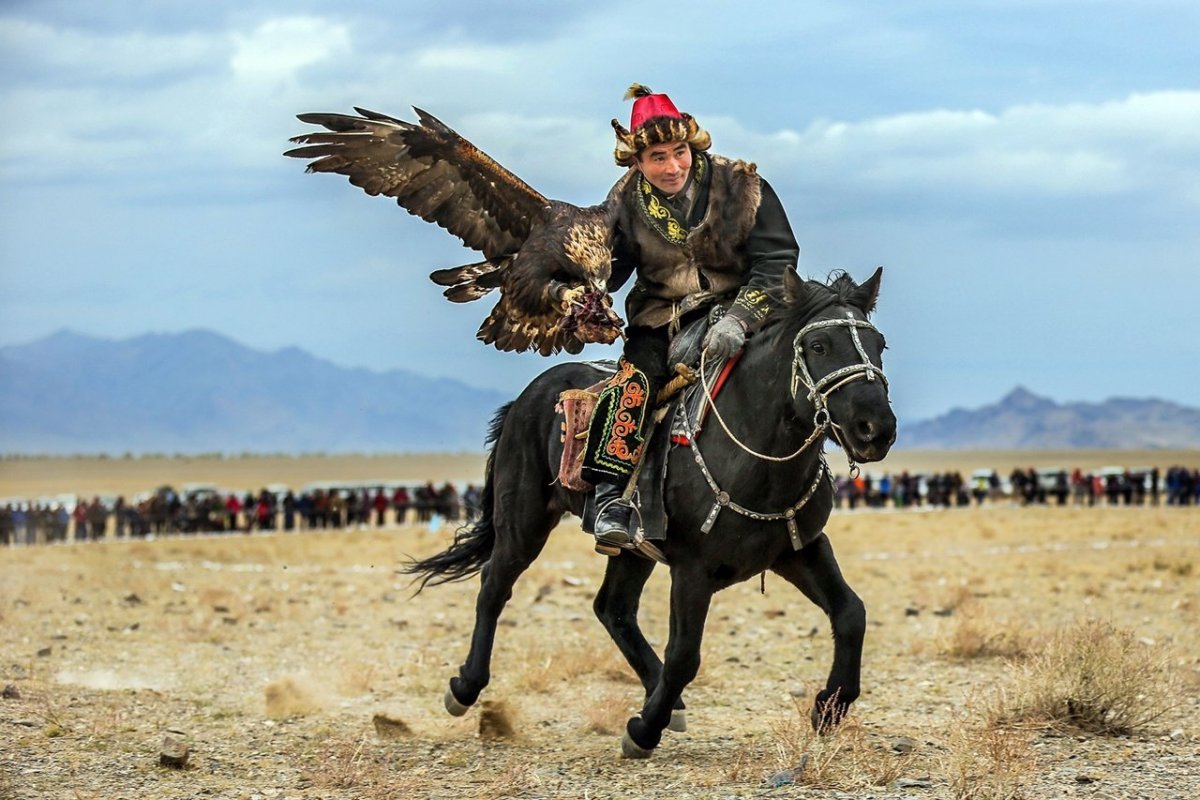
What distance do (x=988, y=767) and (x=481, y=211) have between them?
4.22 metres

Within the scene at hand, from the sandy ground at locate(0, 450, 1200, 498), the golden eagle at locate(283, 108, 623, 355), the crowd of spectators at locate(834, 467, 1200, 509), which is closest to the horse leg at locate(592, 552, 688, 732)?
the golden eagle at locate(283, 108, 623, 355)

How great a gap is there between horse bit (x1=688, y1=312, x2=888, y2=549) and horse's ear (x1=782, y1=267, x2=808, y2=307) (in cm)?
22

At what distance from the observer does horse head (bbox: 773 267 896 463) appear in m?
7.10

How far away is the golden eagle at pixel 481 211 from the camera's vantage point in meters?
8.62

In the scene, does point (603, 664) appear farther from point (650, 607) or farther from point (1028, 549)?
point (1028, 549)

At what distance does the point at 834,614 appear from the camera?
8172mm

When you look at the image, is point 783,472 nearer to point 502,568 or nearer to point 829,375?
point 829,375

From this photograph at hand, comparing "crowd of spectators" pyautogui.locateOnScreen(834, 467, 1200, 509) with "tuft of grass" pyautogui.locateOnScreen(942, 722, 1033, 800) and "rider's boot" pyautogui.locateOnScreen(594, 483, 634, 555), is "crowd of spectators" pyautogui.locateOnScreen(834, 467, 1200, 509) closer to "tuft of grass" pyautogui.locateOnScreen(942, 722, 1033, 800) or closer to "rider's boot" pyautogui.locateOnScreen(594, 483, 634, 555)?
"rider's boot" pyautogui.locateOnScreen(594, 483, 634, 555)

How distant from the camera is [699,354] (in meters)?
8.48

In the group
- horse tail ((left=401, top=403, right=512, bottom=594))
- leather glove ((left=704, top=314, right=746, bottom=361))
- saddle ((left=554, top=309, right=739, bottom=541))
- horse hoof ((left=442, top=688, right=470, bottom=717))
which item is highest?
leather glove ((left=704, top=314, right=746, bottom=361))

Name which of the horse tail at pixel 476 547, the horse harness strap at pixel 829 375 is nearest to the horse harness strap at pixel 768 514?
the horse harness strap at pixel 829 375

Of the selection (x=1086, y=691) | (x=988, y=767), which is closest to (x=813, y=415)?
(x=988, y=767)

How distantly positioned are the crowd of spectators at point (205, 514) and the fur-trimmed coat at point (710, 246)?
32.2m

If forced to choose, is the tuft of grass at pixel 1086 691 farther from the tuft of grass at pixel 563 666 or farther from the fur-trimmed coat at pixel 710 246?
the tuft of grass at pixel 563 666
